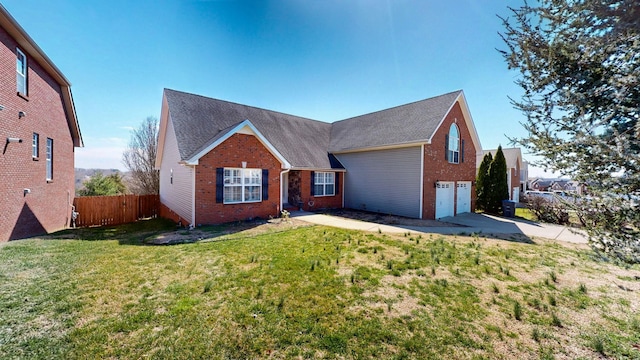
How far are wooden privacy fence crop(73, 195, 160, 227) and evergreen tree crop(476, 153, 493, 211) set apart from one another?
23.0 meters

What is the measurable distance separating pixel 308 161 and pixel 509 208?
13.5 m

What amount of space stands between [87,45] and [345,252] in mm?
13273

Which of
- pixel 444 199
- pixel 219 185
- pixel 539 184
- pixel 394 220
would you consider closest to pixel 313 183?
pixel 394 220

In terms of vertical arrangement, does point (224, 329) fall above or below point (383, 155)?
below

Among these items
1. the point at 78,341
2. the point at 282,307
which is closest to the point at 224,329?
the point at 282,307

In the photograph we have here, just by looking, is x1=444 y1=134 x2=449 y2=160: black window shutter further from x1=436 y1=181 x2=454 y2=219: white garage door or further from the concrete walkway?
the concrete walkway

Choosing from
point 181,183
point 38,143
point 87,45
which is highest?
point 87,45

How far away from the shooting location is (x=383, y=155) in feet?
49.5

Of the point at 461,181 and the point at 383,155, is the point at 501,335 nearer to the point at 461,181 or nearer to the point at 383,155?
the point at 383,155

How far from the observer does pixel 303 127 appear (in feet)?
65.7

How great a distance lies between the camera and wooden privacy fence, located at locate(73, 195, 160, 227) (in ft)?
42.1

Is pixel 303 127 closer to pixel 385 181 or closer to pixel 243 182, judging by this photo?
pixel 385 181

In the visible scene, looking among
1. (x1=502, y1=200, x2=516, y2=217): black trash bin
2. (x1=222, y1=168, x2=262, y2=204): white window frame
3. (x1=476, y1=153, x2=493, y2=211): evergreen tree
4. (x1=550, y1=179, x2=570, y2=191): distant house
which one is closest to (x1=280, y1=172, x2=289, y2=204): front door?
(x1=222, y1=168, x2=262, y2=204): white window frame

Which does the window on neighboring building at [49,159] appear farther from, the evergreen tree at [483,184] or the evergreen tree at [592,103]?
the evergreen tree at [483,184]
